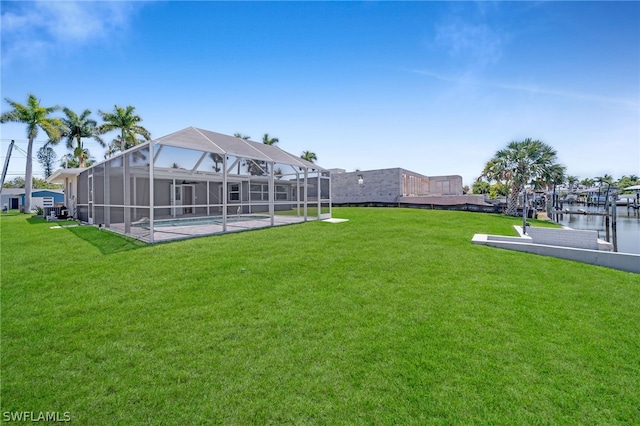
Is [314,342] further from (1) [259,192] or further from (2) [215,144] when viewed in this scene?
(1) [259,192]

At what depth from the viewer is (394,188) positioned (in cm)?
2784

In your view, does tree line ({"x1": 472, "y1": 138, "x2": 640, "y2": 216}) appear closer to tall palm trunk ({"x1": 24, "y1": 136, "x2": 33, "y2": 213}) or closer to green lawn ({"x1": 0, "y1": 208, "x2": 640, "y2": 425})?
green lawn ({"x1": 0, "y1": 208, "x2": 640, "y2": 425})

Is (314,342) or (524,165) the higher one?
(524,165)

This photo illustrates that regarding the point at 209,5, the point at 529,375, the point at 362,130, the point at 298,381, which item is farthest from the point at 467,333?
the point at 362,130

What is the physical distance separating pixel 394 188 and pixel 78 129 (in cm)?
3179

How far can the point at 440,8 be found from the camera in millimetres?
9586

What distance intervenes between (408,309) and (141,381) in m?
3.35

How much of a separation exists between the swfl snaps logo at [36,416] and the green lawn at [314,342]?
0.05m

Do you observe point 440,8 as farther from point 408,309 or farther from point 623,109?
point 408,309

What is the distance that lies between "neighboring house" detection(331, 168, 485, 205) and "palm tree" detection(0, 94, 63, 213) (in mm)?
26467

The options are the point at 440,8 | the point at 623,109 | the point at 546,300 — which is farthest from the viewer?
the point at 623,109

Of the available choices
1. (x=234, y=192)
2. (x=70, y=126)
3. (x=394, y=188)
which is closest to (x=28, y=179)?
(x=70, y=126)

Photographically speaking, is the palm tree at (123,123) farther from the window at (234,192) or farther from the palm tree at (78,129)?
the window at (234,192)

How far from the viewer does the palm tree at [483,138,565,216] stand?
20.3 metres
